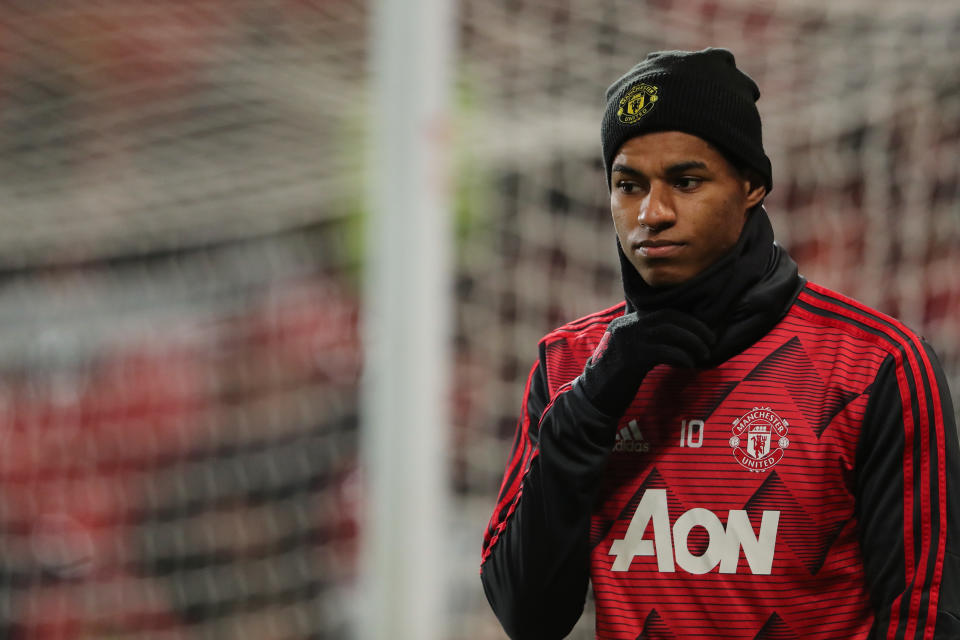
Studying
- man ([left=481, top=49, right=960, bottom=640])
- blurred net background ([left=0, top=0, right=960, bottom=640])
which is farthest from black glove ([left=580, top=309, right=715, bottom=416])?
blurred net background ([left=0, top=0, right=960, bottom=640])

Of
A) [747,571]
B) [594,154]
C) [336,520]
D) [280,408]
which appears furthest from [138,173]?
[747,571]

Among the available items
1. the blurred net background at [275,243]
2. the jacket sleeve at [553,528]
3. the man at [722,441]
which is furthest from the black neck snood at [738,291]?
the blurred net background at [275,243]

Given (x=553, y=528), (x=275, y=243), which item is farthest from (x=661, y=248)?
(x=275, y=243)

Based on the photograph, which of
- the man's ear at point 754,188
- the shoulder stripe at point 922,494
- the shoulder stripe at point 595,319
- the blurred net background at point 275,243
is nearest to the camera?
the shoulder stripe at point 922,494

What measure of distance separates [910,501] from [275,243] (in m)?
2.44

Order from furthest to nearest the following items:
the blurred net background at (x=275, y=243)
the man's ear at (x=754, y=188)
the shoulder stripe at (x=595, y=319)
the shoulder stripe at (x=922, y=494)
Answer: the blurred net background at (x=275, y=243), the shoulder stripe at (x=595, y=319), the man's ear at (x=754, y=188), the shoulder stripe at (x=922, y=494)

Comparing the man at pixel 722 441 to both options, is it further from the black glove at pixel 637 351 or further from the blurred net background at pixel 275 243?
the blurred net background at pixel 275 243

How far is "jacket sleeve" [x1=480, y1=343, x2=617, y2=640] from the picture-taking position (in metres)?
A: 1.03

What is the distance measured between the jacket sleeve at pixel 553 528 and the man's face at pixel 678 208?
0.13 m

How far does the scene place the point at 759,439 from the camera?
1.05 meters

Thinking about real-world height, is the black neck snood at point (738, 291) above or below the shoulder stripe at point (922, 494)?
above

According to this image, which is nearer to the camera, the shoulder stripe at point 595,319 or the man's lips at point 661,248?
the man's lips at point 661,248

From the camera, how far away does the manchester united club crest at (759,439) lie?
3.41ft

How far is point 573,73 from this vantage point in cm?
251
